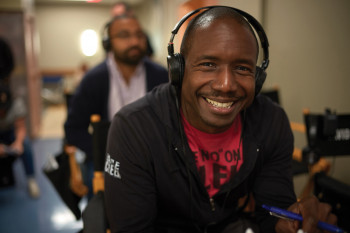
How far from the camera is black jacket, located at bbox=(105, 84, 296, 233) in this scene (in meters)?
1.00

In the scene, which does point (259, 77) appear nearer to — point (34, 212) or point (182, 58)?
point (182, 58)

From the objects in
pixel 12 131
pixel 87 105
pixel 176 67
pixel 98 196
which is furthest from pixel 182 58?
pixel 12 131

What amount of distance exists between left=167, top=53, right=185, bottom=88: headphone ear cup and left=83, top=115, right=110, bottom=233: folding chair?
494mm

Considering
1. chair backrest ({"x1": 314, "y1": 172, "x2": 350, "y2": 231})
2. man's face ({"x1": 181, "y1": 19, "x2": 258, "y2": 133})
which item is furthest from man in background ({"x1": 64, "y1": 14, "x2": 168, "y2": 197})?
chair backrest ({"x1": 314, "y1": 172, "x2": 350, "y2": 231})

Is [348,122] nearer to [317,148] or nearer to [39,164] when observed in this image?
[317,148]

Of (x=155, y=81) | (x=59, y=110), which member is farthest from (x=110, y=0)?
(x=155, y=81)

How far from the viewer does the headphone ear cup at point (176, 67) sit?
38.1 inches

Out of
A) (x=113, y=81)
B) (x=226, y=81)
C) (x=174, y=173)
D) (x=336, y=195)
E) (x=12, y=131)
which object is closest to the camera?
(x=226, y=81)

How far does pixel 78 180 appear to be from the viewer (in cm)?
190

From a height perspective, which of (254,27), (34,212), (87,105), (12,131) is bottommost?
(34,212)

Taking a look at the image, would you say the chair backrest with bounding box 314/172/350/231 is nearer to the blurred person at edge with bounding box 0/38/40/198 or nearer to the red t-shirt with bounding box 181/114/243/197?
the red t-shirt with bounding box 181/114/243/197

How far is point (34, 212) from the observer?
2.79 meters

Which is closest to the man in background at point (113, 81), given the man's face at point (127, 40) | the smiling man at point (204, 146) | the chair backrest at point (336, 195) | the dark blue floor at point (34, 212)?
the man's face at point (127, 40)

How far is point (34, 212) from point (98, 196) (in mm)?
1984
